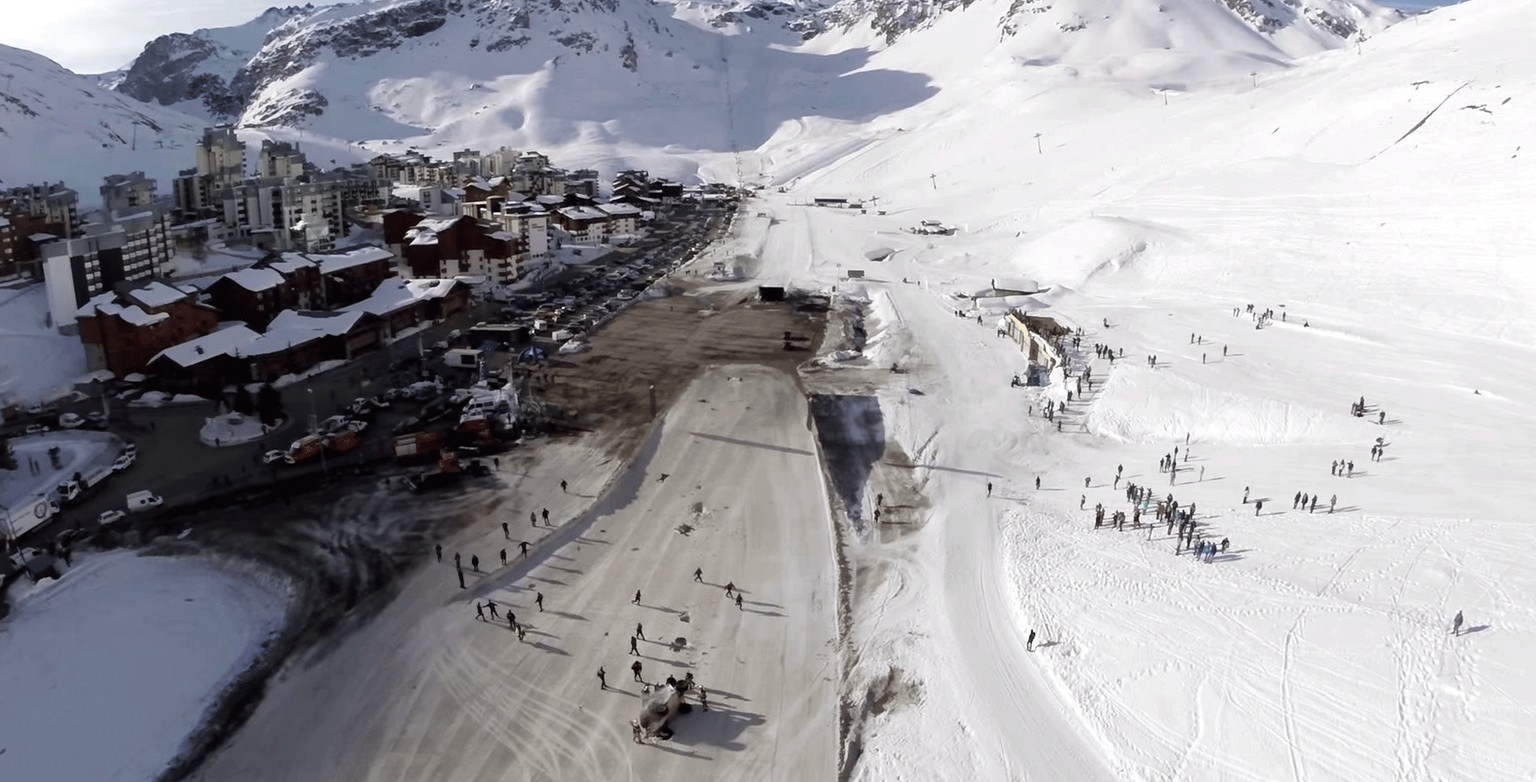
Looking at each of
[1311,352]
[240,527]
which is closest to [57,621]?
[240,527]

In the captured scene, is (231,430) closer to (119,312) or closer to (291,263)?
(119,312)

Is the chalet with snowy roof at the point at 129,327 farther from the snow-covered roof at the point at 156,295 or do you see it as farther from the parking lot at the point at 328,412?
the parking lot at the point at 328,412

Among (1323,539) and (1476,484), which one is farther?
(1476,484)

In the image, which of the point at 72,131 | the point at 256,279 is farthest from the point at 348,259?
the point at 72,131

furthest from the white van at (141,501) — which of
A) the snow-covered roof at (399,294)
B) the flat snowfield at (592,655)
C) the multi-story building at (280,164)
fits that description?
the multi-story building at (280,164)

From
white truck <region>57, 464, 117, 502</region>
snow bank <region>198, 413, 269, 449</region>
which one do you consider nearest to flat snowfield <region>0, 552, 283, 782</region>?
white truck <region>57, 464, 117, 502</region>

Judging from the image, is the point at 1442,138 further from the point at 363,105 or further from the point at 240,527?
the point at 363,105

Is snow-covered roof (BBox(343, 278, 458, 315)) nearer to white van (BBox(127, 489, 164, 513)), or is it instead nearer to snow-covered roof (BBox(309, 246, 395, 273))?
snow-covered roof (BBox(309, 246, 395, 273))
